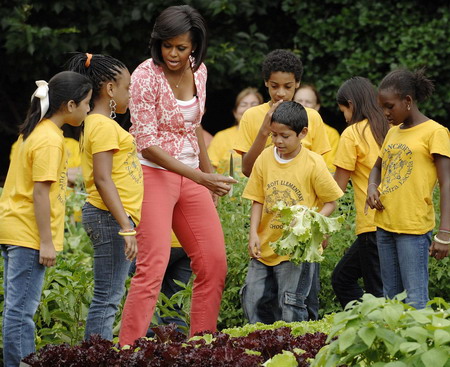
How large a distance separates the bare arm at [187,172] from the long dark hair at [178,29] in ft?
1.84

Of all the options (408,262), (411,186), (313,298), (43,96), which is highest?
(43,96)

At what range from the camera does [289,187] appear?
5664mm

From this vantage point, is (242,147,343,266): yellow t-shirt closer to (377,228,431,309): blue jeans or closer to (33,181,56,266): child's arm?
(377,228,431,309): blue jeans

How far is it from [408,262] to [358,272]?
2.89 ft

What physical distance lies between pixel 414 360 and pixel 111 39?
7939 mm

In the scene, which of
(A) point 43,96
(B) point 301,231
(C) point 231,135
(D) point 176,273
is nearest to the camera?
(A) point 43,96

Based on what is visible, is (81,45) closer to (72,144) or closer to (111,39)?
(111,39)

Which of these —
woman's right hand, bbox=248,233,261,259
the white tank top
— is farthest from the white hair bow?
woman's right hand, bbox=248,233,261,259

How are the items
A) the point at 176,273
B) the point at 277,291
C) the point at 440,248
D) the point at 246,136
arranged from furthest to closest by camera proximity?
the point at 176,273, the point at 246,136, the point at 277,291, the point at 440,248

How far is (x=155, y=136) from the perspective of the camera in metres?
5.52

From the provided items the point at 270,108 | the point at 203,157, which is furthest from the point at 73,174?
the point at 270,108

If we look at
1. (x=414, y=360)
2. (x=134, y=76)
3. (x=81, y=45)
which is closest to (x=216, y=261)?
(x=134, y=76)

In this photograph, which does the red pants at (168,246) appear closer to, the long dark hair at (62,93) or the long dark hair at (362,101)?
the long dark hair at (62,93)

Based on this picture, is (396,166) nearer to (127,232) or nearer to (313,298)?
(313,298)
